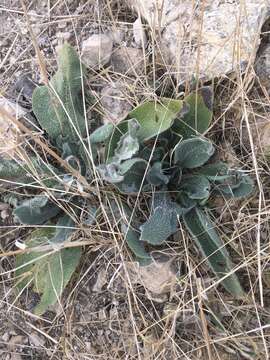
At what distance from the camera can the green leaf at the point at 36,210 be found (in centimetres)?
133

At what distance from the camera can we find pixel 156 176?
4.31 feet

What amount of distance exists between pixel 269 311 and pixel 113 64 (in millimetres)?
742

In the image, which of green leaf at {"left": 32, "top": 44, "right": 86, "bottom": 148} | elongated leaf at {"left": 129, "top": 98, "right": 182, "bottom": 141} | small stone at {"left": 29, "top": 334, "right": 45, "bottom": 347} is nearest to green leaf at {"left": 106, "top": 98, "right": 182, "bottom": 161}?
elongated leaf at {"left": 129, "top": 98, "right": 182, "bottom": 141}

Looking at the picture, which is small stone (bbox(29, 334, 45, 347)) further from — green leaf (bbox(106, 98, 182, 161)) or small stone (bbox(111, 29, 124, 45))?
small stone (bbox(111, 29, 124, 45))

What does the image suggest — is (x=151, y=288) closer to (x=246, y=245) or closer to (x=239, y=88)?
(x=246, y=245)

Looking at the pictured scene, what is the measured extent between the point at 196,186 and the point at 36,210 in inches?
15.2

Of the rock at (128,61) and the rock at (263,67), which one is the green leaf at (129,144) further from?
the rock at (263,67)

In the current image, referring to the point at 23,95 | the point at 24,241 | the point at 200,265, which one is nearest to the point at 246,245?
the point at 200,265

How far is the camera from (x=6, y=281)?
1404 millimetres

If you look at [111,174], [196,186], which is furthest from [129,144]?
[196,186]

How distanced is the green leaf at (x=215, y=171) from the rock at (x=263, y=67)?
24 centimetres

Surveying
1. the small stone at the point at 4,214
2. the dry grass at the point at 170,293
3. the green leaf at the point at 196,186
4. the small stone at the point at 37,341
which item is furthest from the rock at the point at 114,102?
the small stone at the point at 37,341

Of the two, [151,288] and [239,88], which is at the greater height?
[239,88]

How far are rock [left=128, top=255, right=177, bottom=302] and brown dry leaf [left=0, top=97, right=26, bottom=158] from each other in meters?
0.40
